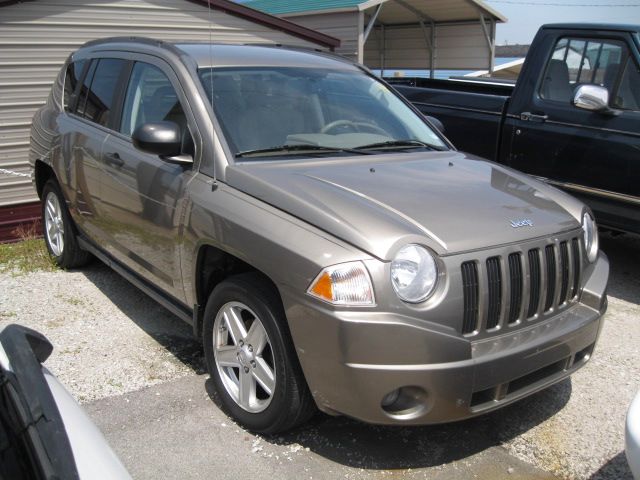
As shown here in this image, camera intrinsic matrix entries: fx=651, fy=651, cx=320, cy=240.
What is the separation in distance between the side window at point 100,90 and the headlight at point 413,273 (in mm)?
2738

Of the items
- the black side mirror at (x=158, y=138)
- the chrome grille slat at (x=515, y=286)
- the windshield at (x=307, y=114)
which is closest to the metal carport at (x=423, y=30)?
the windshield at (x=307, y=114)

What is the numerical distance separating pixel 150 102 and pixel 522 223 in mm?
2421

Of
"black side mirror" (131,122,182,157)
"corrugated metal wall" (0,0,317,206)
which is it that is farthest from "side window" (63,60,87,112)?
"black side mirror" (131,122,182,157)

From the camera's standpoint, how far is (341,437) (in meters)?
3.30

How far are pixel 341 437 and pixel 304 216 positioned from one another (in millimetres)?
1186

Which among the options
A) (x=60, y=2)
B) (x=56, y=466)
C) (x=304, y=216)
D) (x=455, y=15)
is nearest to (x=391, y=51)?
(x=455, y=15)

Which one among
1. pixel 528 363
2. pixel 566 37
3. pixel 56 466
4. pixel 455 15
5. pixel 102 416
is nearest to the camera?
pixel 56 466

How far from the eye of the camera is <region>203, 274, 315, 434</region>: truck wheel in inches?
116

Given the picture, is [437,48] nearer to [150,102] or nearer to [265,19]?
[265,19]

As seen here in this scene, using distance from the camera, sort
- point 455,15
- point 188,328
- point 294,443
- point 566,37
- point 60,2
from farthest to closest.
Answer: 1. point 455,15
2. point 60,2
3. point 566,37
4. point 188,328
5. point 294,443

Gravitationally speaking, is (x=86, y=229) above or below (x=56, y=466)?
below

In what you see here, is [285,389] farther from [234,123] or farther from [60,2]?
[60,2]

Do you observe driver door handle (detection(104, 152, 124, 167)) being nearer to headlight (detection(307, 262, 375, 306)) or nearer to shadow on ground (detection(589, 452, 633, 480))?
headlight (detection(307, 262, 375, 306))

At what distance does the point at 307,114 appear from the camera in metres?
3.93
